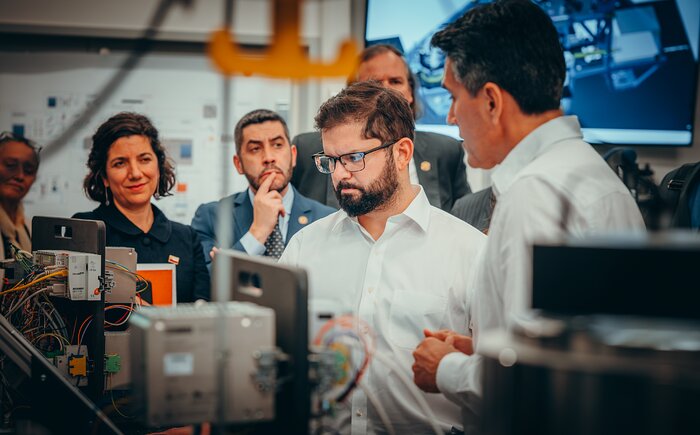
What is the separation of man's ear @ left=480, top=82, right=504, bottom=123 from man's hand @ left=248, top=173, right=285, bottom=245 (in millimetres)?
1282

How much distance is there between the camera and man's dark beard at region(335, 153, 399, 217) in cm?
212

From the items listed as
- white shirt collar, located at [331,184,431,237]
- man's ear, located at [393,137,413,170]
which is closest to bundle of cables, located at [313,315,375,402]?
white shirt collar, located at [331,184,431,237]

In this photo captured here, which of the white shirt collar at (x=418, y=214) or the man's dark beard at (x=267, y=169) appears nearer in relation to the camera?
the white shirt collar at (x=418, y=214)

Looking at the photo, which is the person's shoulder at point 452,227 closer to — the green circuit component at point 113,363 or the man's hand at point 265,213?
the man's hand at point 265,213

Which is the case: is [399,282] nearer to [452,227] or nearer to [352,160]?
[452,227]

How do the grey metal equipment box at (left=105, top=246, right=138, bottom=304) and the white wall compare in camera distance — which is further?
the white wall

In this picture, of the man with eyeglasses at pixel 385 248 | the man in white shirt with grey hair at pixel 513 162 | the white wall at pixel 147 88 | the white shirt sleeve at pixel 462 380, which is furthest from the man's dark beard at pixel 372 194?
the white wall at pixel 147 88

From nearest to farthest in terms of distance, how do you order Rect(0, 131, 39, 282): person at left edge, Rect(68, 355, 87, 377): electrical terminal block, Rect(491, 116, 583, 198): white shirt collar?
Rect(491, 116, 583, 198): white shirt collar → Rect(68, 355, 87, 377): electrical terminal block → Rect(0, 131, 39, 282): person at left edge

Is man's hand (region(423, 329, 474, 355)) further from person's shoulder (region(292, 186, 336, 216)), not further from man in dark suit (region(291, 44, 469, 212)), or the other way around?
man in dark suit (region(291, 44, 469, 212))

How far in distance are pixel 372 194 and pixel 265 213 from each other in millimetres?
707

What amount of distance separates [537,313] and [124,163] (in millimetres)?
2050

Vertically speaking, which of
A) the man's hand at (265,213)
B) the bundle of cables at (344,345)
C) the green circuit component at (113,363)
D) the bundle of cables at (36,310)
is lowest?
the green circuit component at (113,363)

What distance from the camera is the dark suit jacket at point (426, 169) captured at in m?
3.06

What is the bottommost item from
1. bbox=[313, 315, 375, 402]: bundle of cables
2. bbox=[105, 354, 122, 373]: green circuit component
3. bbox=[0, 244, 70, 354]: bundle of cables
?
bbox=[105, 354, 122, 373]: green circuit component
